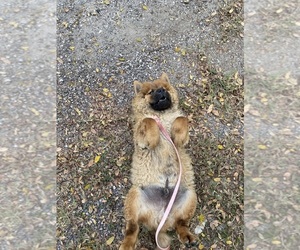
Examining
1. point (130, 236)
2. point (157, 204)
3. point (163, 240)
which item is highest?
point (157, 204)

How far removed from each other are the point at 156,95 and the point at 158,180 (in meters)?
0.94

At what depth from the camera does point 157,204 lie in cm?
586

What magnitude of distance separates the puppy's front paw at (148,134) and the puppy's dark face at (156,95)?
30 cm

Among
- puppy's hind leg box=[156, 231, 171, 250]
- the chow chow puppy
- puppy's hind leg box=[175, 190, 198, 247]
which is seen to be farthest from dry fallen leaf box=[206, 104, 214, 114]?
puppy's hind leg box=[156, 231, 171, 250]

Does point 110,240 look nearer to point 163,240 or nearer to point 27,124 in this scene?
point 163,240

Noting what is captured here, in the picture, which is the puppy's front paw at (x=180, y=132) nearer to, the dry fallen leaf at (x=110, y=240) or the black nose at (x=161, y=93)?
the black nose at (x=161, y=93)

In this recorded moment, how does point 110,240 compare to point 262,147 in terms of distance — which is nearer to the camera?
point 110,240

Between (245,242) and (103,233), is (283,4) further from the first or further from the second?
(103,233)

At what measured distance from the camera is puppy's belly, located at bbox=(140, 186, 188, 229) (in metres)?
5.85

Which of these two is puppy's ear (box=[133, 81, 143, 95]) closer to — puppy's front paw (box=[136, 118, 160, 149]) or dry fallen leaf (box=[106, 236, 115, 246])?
puppy's front paw (box=[136, 118, 160, 149])

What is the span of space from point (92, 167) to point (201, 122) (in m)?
1.38

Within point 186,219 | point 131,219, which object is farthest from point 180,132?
point 131,219

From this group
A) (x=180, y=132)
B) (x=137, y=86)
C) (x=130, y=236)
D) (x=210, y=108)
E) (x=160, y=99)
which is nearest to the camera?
(x=130, y=236)

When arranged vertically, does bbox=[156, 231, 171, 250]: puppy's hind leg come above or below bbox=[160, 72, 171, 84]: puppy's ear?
below
